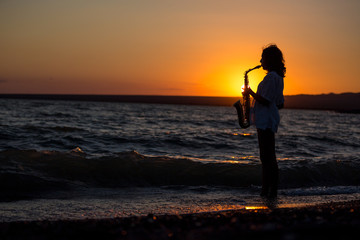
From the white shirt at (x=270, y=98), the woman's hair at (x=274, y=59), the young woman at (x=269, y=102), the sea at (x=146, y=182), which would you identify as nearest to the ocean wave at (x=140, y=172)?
the sea at (x=146, y=182)

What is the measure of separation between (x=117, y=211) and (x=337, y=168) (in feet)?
22.4

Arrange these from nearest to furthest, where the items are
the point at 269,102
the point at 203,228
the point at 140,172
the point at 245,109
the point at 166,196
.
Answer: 1. the point at 203,228
2. the point at 269,102
3. the point at 245,109
4. the point at 166,196
5. the point at 140,172

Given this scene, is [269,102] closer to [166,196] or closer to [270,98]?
[270,98]

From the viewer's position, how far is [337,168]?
9.09 metres

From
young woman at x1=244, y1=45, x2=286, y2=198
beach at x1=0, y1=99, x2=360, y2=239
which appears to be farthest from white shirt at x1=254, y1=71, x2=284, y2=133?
beach at x1=0, y1=99, x2=360, y2=239

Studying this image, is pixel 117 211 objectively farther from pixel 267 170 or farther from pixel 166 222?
pixel 267 170

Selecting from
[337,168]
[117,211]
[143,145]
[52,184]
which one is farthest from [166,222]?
[143,145]

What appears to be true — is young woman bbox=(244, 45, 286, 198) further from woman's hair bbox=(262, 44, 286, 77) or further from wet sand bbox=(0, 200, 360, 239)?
wet sand bbox=(0, 200, 360, 239)

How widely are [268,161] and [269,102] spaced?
1026 millimetres

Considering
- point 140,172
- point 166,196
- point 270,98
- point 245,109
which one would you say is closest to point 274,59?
point 270,98

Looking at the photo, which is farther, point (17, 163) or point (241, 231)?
point (17, 163)

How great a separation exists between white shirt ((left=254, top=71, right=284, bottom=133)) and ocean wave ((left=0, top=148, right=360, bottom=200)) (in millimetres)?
2972

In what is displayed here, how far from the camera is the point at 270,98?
16.5ft

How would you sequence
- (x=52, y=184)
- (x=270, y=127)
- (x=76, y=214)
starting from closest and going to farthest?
(x=76, y=214)
(x=270, y=127)
(x=52, y=184)
